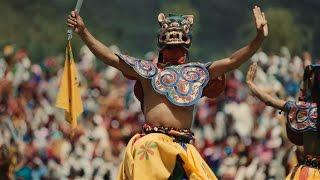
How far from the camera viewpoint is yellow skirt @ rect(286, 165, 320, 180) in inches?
313

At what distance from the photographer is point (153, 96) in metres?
7.00

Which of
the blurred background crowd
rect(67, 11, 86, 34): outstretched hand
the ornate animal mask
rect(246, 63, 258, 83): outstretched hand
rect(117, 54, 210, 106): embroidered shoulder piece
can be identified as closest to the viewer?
rect(67, 11, 86, 34): outstretched hand

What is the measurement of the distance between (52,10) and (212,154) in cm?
743

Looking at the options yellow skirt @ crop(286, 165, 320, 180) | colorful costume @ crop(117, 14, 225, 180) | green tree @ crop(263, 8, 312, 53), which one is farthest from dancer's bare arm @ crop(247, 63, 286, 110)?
green tree @ crop(263, 8, 312, 53)

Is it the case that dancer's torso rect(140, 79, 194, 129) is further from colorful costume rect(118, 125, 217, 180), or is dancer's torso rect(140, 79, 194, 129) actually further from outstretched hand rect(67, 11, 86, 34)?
outstretched hand rect(67, 11, 86, 34)

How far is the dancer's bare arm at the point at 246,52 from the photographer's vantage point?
265 inches

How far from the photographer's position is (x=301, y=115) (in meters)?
8.16

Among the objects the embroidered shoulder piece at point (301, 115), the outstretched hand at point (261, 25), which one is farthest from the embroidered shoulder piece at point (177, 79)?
the embroidered shoulder piece at point (301, 115)

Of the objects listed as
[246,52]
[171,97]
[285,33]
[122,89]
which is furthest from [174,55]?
[285,33]

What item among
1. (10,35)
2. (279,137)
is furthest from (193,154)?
(10,35)

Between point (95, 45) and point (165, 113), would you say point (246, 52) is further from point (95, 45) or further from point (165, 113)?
point (95, 45)

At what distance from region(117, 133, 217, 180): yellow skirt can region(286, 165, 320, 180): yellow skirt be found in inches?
52.6

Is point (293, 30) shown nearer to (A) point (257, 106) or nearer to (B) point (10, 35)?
(A) point (257, 106)

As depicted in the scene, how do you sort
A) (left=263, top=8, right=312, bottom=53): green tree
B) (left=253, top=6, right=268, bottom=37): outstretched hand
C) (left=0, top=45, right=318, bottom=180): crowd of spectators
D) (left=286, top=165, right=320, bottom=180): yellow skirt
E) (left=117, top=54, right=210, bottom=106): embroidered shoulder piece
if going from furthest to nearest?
(left=263, top=8, right=312, bottom=53): green tree, (left=0, top=45, right=318, bottom=180): crowd of spectators, (left=286, top=165, right=320, bottom=180): yellow skirt, (left=117, top=54, right=210, bottom=106): embroidered shoulder piece, (left=253, top=6, right=268, bottom=37): outstretched hand
